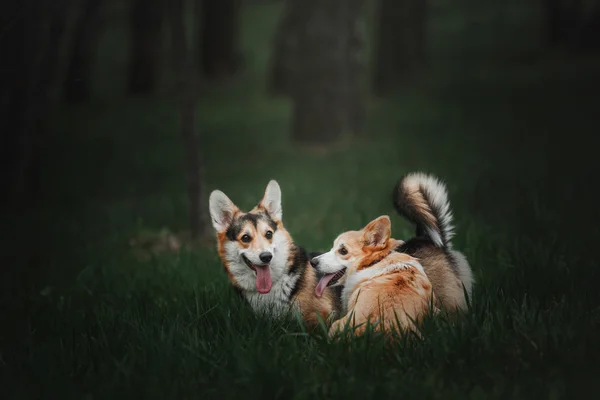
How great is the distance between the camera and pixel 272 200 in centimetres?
458

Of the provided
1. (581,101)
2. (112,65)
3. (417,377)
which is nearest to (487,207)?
(417,377)

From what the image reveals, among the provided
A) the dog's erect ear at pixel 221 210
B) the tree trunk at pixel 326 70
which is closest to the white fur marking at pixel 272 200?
the dog's erect ear at pixel 221 210

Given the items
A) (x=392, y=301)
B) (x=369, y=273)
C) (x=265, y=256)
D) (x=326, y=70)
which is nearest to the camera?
(x=392, y=301)

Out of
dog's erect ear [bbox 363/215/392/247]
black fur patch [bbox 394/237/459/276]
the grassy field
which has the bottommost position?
the grassy field

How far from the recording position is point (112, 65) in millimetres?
29203

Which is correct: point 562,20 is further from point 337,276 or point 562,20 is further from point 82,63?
point 337,276

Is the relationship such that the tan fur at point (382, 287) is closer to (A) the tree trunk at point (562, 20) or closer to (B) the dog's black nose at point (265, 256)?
(B) the dog's black nose at point (265, 256)

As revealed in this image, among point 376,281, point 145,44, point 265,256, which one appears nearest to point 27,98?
point 265,256

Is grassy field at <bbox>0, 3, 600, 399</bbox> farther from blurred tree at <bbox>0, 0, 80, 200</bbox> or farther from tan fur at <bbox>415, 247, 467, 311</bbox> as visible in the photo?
A: blurred tree at <bbox>0, 0, 80, 200</bbox>

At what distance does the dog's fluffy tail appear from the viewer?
4367mm

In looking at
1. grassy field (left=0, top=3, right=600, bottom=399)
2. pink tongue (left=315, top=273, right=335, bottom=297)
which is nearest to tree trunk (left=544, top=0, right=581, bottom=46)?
Result: grassy field (left=0, top=3, right=600, bottom=399)

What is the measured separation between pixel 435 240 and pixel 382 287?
2.19ft

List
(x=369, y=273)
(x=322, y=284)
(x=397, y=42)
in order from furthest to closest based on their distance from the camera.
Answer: (x=397, y=42), (x=322, y=284), (x=369, y=273)

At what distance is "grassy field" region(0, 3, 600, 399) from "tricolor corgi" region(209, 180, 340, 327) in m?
0.14
